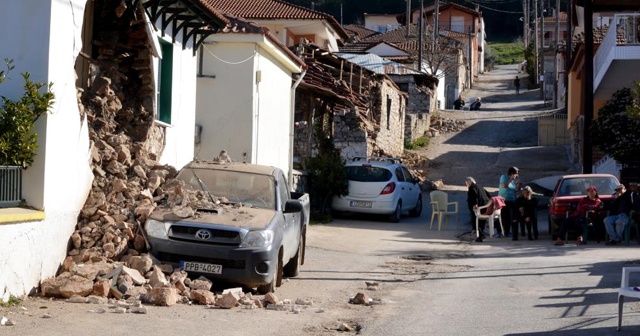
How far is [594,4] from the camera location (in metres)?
29.0

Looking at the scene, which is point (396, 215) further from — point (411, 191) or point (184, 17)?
point (184, 17)

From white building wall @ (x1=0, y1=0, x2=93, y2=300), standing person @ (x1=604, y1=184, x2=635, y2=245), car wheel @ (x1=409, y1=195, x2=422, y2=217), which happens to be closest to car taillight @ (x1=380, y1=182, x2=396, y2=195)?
car wheel @ (x1=409, y1=195, x2=422, y2=217)

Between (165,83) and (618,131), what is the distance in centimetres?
1305

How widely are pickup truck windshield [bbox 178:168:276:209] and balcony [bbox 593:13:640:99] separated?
17.4 metres

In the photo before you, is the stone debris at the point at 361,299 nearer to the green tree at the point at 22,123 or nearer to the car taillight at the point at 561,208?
the green tree at the point at 22,123

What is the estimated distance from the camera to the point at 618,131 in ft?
79.6

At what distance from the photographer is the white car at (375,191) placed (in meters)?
24.9

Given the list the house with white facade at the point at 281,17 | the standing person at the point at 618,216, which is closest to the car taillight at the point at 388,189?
the standing person at the point at 618,216

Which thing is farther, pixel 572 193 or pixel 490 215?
pixel 490 215

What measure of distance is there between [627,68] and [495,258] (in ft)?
45.4

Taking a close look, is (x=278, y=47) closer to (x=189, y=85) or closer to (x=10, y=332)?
(x=189, y=85)

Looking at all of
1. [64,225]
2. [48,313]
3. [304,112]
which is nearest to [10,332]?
[48,313]

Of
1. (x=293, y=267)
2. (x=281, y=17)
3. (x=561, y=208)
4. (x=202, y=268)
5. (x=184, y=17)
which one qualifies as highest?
(x=281, y=17)

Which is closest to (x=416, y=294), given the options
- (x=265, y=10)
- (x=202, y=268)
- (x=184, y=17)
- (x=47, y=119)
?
(x=202, y=268)
